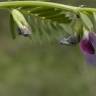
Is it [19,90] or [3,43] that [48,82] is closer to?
[19,90]

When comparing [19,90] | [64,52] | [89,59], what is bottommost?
[19,90]

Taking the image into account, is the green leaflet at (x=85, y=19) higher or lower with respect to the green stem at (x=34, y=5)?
lower

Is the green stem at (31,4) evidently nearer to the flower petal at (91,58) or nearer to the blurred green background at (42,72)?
the flower petal at (91,58)

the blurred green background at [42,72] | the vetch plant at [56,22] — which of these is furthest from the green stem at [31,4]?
the blurred green background at [42,72]

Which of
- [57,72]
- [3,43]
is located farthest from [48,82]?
[3,43]

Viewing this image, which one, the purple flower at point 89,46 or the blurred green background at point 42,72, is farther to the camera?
the blurred green background at point 42,72

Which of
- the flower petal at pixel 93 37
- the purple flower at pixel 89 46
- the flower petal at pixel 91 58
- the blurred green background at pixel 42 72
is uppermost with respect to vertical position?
the flower petal at pixel 93 37

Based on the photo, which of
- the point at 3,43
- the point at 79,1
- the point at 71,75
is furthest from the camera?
the point at 3,43

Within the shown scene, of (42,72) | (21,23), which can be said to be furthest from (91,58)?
(42,72)
